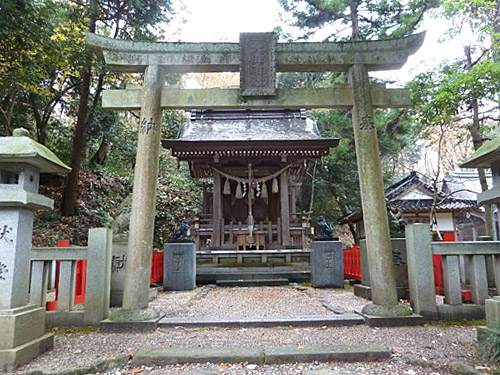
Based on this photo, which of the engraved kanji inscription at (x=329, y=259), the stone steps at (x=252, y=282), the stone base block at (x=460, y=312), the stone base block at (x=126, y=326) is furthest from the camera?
the stone steps at (x=252, y=282)

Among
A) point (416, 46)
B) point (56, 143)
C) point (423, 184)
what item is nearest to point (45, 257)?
point (416, 46)

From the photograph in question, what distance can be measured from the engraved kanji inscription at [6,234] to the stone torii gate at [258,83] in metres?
1.77

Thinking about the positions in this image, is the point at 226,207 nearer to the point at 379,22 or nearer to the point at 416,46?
the point at 416,46

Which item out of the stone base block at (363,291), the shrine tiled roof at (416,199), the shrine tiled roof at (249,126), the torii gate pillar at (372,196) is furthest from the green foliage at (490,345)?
the shrine tiled roof at (416,199)

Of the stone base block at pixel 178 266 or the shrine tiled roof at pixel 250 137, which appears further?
the shrine tiled roof at pixel 250 137

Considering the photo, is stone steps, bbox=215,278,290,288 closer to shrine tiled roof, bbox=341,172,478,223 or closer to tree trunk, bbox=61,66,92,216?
tree trunk, bbox=61,66,92,216

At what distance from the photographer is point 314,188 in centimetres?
1933

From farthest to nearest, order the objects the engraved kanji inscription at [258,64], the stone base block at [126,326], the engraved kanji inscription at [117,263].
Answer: the engraved kanji inscription at [117,263]
the engraved kanji inscription at [258,64]
the stone base block at [126,326]

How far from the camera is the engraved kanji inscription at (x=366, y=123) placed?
5.09 m

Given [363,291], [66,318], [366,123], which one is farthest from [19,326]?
[363,291]

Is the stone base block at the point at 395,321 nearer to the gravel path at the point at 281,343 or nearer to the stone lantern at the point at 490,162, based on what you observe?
the gravel path at the point at 281,343

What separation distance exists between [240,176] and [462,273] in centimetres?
827

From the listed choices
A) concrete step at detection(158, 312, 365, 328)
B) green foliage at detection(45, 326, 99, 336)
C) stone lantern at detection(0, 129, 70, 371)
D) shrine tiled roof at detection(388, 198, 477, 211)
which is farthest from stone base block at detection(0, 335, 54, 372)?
shrine tiled roof at detection(388, 198, 477, 211)

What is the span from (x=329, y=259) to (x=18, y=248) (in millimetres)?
7152
